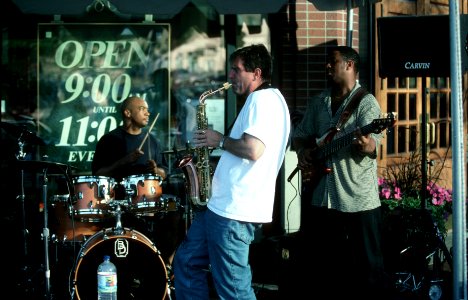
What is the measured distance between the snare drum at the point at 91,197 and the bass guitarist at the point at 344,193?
1.70 m

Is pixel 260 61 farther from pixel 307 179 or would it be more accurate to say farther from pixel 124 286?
pixel 124 286

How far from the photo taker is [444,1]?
38.2ft

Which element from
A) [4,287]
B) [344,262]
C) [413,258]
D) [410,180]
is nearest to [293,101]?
[410,180]

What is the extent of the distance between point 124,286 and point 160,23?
3346mm

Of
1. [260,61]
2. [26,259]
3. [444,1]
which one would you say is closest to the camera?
[260,61]

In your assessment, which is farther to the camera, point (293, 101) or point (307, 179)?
point (293, 101)

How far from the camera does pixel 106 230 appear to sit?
6.95 meters

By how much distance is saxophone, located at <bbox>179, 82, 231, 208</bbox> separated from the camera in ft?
20.0

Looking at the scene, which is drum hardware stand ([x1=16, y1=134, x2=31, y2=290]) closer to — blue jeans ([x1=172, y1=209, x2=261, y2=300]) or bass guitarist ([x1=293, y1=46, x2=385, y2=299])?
blue jeans ([x1=172, y1=209, x2=261, y2=300])

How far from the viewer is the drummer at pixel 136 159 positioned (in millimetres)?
7688

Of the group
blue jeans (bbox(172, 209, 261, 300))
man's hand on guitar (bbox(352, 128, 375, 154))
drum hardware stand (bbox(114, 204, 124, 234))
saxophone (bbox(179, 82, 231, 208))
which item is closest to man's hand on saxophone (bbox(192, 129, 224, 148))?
saxophone (bbox(179, 82, 231, 208))

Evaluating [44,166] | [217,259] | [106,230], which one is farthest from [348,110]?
[44,166]

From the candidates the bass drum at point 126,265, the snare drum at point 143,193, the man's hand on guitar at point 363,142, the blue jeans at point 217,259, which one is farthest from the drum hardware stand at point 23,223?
the man's hand on guitar at point 363,142

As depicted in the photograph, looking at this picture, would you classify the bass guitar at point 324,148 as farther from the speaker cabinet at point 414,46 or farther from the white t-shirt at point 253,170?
the speaker cabinet at point 414,46
